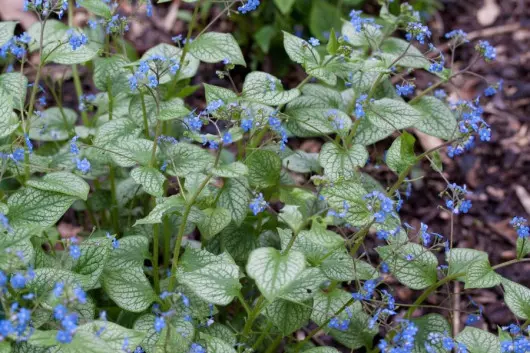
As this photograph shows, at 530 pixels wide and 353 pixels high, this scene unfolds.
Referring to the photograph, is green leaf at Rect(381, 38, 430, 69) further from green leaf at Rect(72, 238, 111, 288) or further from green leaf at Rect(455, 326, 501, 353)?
green leaf at Rect(72, 238, 111, 288)

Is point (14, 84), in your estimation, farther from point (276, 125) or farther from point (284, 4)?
point (284, 4)

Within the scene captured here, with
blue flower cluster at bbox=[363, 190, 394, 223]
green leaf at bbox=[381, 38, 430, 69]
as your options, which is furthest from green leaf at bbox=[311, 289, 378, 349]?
green leaf at bbox=[381, 38, 430, 69]

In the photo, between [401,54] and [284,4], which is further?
[284,4]

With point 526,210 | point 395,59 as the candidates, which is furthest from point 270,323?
point 526,210

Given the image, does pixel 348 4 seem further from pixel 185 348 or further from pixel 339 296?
pixel 185 348

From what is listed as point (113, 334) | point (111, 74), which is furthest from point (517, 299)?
point (111, 74)
